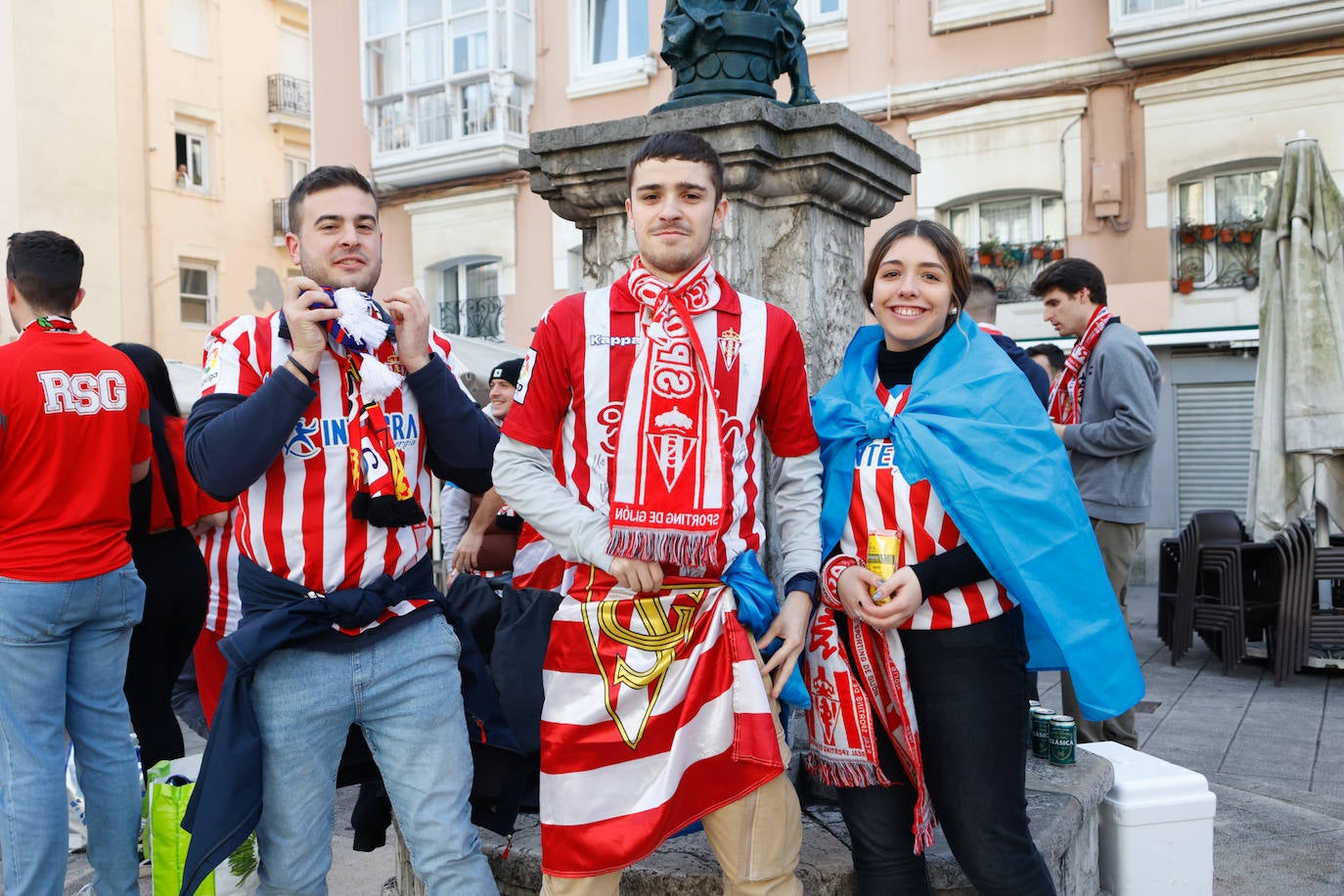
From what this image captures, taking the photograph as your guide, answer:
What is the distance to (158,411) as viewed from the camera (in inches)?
150

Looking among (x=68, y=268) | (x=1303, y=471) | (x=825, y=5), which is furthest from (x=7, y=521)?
(x=825, y=5)

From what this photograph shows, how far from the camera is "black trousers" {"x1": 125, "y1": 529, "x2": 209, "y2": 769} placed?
3918mm

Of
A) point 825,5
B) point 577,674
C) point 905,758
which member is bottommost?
point 905,758

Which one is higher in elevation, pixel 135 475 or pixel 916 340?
pixel 916 340

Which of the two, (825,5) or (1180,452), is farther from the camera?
(825,5)

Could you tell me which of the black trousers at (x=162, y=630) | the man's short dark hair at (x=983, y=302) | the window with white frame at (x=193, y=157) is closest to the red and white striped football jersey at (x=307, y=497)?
the black trousers at (x=162, y=630)

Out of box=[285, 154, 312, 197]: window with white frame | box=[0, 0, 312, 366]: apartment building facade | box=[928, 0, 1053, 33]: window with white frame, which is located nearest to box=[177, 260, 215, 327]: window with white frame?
box=[0, 0, 312, 366]: apartment building facade

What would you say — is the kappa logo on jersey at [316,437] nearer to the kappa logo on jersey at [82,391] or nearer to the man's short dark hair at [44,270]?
the kappa logo on jersey at [82,391]

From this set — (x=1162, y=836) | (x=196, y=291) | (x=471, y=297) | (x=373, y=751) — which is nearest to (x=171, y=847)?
(x=373, y=751)

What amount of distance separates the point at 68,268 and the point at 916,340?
2.62 m

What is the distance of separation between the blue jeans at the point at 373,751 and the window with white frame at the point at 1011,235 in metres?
11.0

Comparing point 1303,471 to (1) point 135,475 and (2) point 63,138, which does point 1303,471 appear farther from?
(2) point 63,138

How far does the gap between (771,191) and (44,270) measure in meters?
2.23

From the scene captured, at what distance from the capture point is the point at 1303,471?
6.82m
